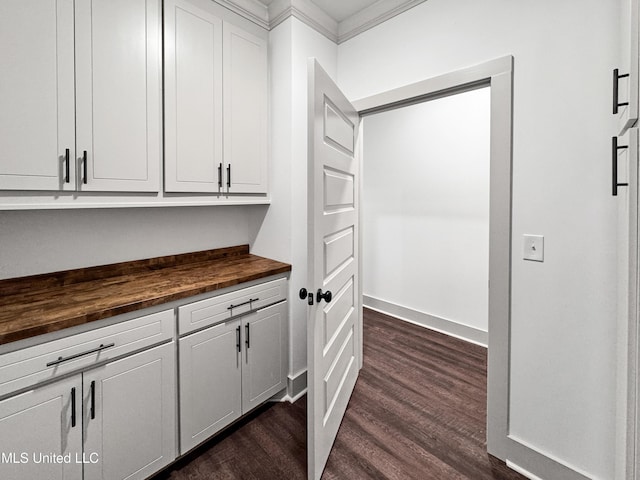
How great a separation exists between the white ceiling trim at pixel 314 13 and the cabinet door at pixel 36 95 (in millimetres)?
944

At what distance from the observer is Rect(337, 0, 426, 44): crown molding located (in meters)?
1.96

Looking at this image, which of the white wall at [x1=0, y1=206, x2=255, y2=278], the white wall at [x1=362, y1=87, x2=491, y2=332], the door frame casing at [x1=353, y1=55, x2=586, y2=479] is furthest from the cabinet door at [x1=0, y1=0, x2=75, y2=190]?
the white wall at [x1=362, y1=87, x2=491, y2=332]

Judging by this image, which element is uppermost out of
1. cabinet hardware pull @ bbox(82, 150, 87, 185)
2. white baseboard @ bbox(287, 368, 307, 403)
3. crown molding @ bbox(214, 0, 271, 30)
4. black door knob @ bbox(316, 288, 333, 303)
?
crown molding @ bbox(214, 0, 271, 30)

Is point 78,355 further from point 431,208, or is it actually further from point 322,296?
point 431,208

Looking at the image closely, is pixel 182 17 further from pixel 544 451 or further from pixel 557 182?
pixel 544 451

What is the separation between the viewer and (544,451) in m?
1.52

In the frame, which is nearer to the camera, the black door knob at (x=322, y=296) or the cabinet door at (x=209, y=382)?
the black door knob at (x=322, y=296)

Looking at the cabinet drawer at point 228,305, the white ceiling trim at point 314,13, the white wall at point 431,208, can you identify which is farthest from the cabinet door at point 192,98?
the white wall at point 431,208

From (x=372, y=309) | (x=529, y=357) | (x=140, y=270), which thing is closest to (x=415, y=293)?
(x=372, y=309)

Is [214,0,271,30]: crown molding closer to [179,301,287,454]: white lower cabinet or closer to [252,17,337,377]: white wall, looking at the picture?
[252,17,337,377]: white wall

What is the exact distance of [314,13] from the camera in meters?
2.12

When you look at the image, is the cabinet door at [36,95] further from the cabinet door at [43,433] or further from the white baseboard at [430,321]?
the white baseboard at [430,321]

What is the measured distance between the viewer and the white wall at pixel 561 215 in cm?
132

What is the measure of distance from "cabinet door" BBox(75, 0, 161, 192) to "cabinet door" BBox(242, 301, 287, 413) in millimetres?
975
